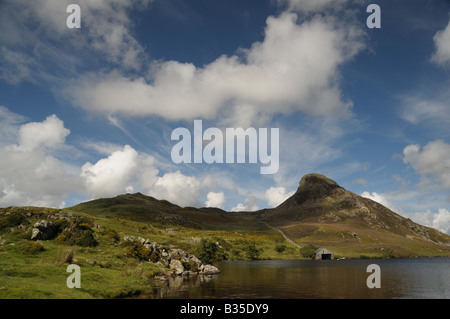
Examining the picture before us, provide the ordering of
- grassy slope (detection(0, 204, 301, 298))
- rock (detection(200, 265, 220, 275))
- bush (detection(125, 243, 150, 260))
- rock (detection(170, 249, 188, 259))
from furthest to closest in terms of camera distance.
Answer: rock (detection(170, 249, 188, 259)) < rock (detection(200, 265, 220, 275)) < bush (detection(125, 243, 150, 260)) < grassy slope (detection(0, 204, 301, 298))

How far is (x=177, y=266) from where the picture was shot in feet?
198

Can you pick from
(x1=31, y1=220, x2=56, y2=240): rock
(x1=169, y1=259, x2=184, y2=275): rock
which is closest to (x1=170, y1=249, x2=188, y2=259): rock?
(x1=169, y1=259, x2=184, y2=275): rock

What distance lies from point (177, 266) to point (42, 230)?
28.1 meters

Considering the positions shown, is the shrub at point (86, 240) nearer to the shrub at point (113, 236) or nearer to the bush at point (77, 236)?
the bush at point (77, 236)

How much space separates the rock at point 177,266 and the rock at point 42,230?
2536 cm

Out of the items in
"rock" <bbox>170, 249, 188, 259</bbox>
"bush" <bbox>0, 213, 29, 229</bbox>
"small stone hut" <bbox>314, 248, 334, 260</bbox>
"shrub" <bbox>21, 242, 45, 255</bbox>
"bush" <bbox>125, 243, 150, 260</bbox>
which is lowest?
"small stone hut" <bbox>314, 248, 334, 260</bbox>

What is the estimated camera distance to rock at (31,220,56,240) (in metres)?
53.2

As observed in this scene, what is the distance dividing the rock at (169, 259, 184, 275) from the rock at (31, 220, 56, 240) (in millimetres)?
25356

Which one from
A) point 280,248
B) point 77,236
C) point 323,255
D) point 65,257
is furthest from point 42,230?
point 323,255

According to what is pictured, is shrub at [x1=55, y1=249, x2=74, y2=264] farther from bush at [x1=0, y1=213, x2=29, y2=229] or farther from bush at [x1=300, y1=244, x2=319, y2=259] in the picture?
bush at [x1=300, y1=244, x2=319, y2=259]
